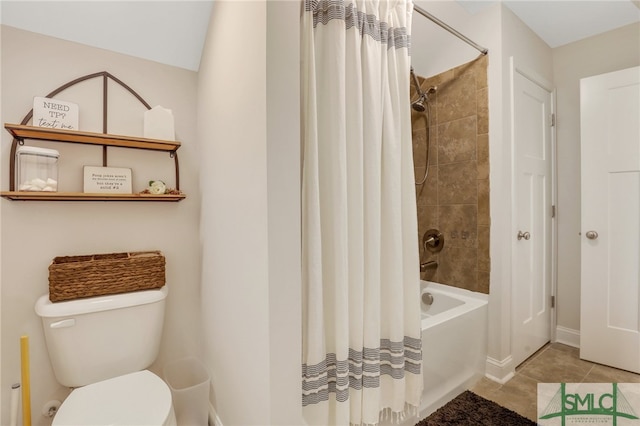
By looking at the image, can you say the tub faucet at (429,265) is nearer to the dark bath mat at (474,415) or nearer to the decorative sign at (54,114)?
the dark bath mat at (474,415)

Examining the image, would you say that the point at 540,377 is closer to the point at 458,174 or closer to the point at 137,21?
the point at 458,174

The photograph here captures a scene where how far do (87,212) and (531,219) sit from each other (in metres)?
2.94

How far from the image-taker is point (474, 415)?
166 cm

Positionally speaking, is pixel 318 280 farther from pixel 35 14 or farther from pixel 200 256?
pixel 35 14

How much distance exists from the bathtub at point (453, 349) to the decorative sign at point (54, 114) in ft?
6.90

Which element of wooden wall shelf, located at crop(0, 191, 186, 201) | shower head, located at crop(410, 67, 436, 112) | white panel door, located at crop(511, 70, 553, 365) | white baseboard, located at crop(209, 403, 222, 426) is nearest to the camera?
wooden wall shelf, located at crop(0, 191, 186, 201)

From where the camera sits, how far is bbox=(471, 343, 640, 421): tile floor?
180cm

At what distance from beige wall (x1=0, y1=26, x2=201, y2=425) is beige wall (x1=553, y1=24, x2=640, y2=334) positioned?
2.96m

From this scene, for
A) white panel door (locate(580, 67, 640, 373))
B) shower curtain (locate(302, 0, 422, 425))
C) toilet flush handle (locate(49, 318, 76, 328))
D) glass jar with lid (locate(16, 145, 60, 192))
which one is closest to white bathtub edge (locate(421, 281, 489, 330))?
shower curtain (locate(302, 0, 422, 425))

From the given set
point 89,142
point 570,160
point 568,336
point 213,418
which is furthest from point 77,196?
point 568,336

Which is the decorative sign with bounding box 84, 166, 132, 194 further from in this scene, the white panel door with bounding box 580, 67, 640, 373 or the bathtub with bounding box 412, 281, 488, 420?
the white panel door with bounding box 580, 67, 640, 373

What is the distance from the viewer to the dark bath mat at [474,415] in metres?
1.60

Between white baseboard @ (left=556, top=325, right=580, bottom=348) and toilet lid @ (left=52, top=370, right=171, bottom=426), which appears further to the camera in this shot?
white baseboard @ (left=556, top=325, right=580, bottom=348)

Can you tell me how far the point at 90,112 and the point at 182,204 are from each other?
65cm
